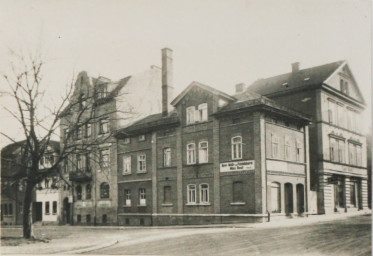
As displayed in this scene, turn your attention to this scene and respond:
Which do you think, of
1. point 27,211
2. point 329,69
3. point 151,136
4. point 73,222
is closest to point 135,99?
point 151,136

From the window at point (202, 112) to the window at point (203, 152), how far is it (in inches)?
65.3

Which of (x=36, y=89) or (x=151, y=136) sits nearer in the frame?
(x=36, y=89)

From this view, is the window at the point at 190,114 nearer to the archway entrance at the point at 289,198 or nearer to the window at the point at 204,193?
the window at the point at 204,193

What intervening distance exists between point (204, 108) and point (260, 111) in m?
4.45

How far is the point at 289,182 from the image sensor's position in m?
29.0

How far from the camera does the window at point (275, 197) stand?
27.5m

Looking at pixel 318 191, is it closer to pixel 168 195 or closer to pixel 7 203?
pixel 168 195

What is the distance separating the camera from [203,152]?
29.9m

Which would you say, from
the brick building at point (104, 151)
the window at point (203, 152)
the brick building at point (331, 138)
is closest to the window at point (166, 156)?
the window at point (203, 152)

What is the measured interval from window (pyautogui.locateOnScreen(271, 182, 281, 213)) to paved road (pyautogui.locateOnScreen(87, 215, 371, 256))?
291 inches

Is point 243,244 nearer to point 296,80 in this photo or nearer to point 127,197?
point 296,80

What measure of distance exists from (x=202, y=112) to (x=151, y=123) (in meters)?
5.12

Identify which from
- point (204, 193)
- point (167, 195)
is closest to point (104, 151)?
point (167, 195)

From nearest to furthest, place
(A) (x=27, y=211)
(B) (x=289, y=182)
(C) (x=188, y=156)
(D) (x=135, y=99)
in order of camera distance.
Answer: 1. (A) (x=27, y=211)
2. (B) (x=289, y=182)
3. (C) (x=188, y=156)
4. (D) (x=135, y=99)
